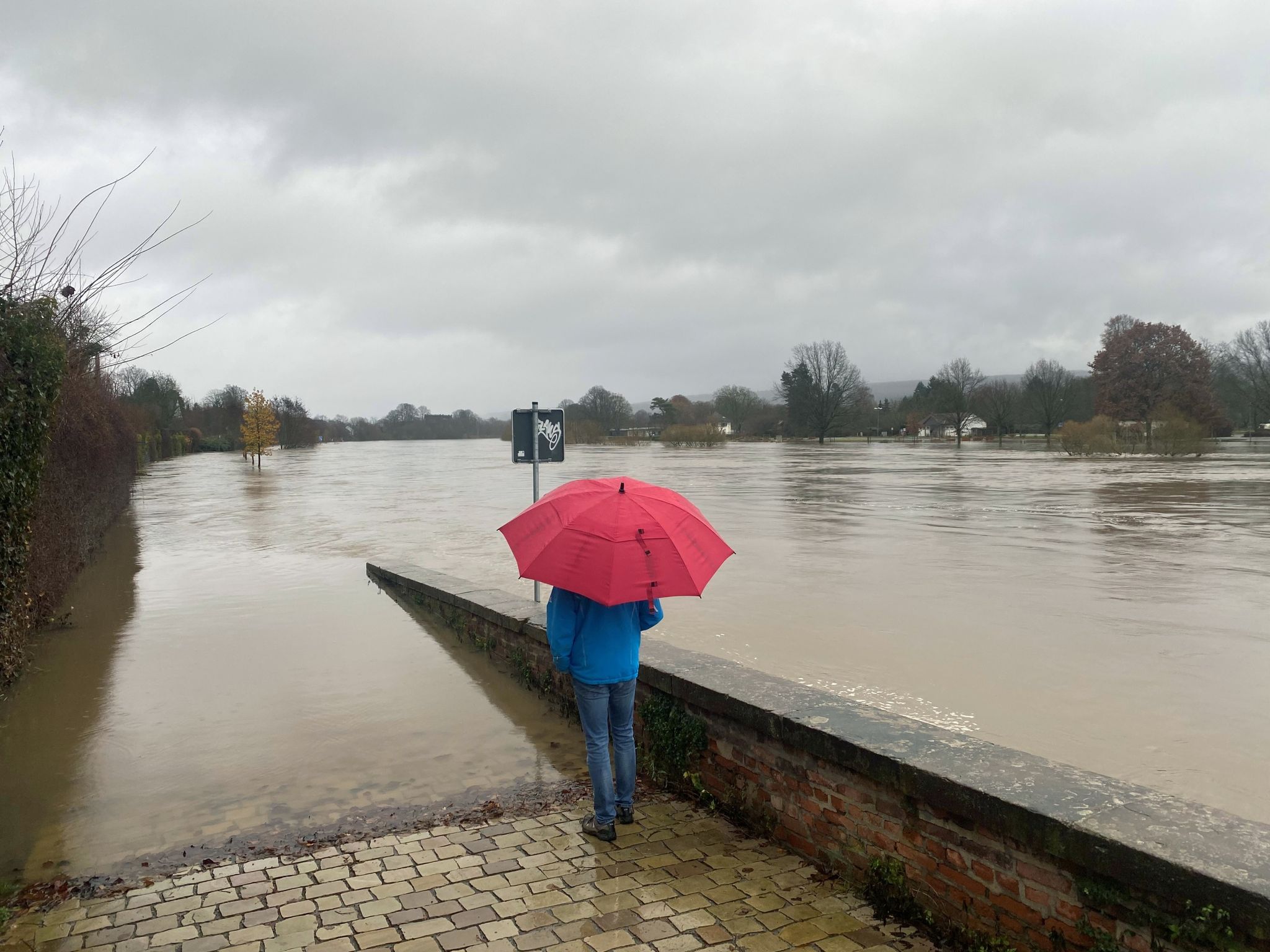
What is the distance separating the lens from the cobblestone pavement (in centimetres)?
324

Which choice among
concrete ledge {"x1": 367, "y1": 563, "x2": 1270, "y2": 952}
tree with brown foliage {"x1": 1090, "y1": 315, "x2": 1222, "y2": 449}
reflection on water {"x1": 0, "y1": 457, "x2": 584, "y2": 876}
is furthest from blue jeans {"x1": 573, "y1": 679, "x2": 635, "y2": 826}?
tree with brown foliage {"x1": 1090, "y1": 315, "x2": 1222, "y2": 449}

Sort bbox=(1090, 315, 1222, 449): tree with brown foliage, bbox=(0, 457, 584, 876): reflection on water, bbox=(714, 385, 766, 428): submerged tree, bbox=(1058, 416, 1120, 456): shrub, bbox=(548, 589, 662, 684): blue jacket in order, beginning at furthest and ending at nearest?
1. bbox=(714, 385, 766, 428): submerged tree
2. bbox=(1090, 315, 1222, 449): tree with brown foliage
3. bbox=(1058, 416, 1120, 456): shrub
4. bbox=(0, 457, 584, 876): reflection on water
5. bbox=(548, 589, 662, 684): blue jacket

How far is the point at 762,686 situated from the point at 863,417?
334 ft

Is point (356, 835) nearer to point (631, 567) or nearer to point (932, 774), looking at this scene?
point (631, 567)

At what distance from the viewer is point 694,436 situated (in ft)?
279

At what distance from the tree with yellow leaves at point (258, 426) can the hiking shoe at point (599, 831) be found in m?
54.4

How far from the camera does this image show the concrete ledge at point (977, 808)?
257cm

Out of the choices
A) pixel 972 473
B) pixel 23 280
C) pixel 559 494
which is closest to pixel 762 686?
pixel 559 494

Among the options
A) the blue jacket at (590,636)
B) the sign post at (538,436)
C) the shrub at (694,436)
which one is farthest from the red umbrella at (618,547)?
the shrub at (694,436)

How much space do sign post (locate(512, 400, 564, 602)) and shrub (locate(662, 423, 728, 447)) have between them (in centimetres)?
7522

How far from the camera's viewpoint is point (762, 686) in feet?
14.5

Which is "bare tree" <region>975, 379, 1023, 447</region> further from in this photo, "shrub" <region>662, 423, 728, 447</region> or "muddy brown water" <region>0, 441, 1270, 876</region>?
"muddy brown water" <region>0, 441, 1270, 876</region>

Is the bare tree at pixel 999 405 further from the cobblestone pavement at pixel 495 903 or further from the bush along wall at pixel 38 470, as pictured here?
the cobblestone pavement at pixel 495 903

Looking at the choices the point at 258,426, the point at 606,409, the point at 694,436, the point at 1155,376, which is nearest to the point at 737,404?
the point at 606,409
